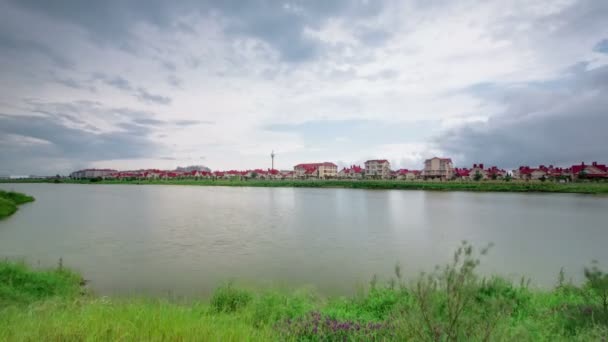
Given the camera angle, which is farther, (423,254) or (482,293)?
(423,254)

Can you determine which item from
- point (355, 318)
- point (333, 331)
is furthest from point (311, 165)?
point (333, 331)

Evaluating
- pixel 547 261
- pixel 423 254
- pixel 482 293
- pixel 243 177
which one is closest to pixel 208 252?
pixel 423 254

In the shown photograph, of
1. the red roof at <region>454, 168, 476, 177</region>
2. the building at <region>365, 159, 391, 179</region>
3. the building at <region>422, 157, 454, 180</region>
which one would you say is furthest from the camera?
the building at <region>365, 159, 391, 179</region>

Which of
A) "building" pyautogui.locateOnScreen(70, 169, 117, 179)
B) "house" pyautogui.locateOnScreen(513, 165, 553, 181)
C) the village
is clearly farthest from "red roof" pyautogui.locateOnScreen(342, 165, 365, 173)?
"building" pyautogui.locateOnScreen(70, 169, 117, 179)

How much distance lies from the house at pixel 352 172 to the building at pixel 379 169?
283cm

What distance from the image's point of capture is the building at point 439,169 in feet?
291

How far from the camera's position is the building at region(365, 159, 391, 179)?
322 ft

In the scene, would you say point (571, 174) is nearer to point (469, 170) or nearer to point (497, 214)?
point (469, 170)

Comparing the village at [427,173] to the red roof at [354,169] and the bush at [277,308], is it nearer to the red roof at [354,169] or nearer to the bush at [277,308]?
the red roof at [354,169]

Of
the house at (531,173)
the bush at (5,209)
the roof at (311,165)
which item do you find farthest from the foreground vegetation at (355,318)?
the roof at (311,165)

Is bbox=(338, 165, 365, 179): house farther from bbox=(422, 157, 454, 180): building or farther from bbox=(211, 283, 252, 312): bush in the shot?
bbox=(211, 283, 252, 312): bush

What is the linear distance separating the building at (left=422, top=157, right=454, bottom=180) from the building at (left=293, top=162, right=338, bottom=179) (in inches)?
1212

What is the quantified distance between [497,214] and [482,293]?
72.6ft

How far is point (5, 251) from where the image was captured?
1138cm
